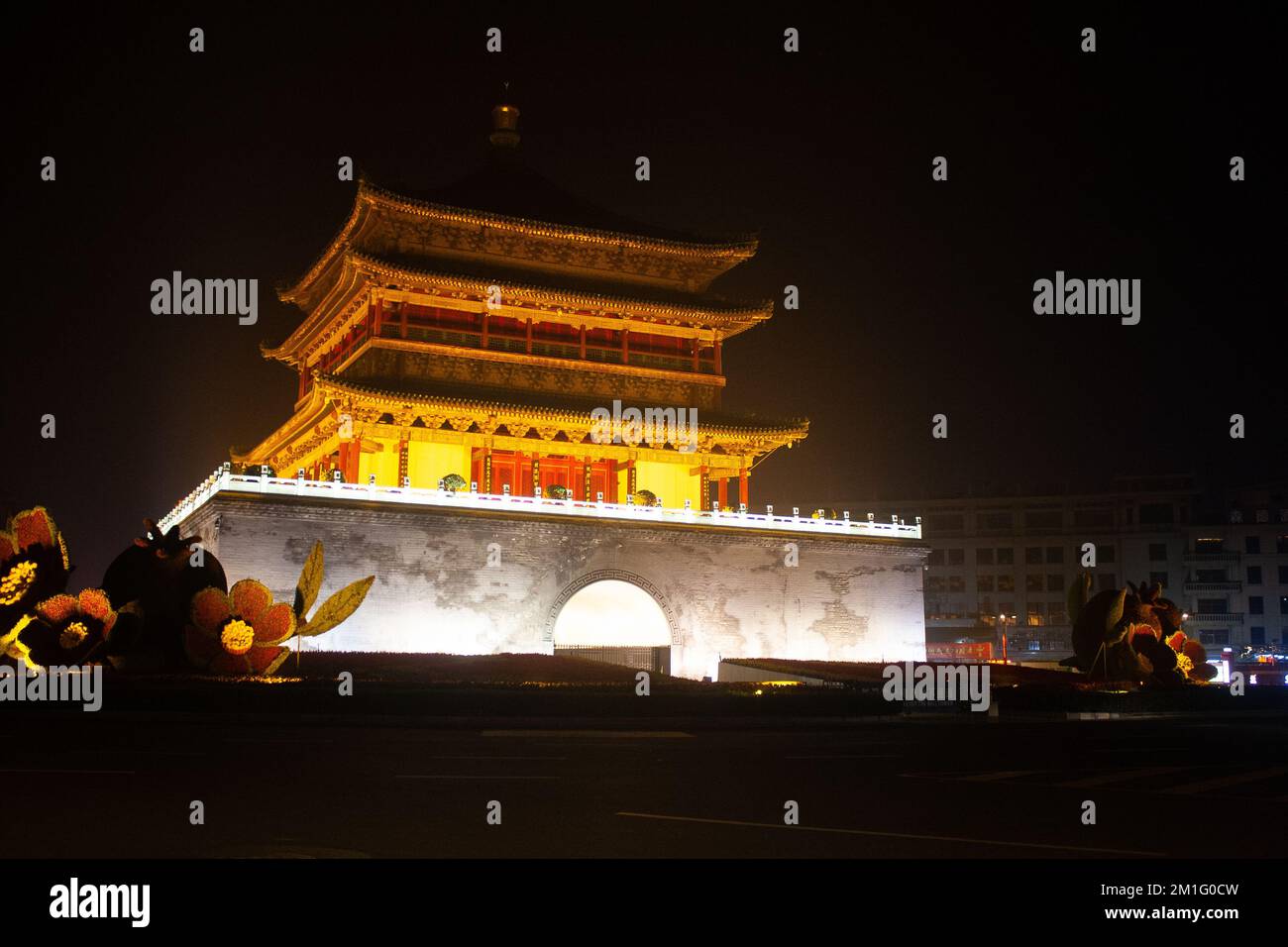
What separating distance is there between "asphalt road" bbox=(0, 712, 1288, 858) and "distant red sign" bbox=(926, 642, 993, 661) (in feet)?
115

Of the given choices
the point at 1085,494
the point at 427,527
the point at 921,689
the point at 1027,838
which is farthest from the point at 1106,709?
the point at 1085,494

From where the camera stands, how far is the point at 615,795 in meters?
11.9

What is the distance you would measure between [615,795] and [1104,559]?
6868 cm

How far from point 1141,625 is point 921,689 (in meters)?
7.32

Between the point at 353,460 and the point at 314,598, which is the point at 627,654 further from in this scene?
the point at 314,598

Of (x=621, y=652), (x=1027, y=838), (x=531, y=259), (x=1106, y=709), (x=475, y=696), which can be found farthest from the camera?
(x=531, y=259)

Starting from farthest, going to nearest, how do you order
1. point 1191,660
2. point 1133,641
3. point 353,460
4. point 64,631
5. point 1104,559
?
point 1104,559 < point 353,460 < point 1191,660 < point 1133,641 < point 64,631

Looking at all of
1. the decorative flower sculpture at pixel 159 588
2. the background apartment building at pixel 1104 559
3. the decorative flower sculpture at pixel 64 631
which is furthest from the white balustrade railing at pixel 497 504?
the background apartment building at pixel 1104 559

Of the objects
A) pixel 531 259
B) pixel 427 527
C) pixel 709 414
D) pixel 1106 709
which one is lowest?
pixel 1106 709

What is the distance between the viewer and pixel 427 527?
34.6 meters

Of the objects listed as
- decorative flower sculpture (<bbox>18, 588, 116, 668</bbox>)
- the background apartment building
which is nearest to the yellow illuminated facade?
decorative flower sculpture (<bbox>18, 588, 116, 668</bbox>)

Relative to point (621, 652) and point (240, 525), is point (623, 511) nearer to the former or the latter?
point (621, 652)

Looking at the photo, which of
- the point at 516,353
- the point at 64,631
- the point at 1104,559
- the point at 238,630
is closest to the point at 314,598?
the point at 238,630

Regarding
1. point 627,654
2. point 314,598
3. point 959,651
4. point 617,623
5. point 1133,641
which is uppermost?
point 314,598
